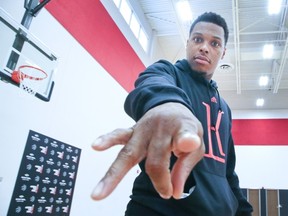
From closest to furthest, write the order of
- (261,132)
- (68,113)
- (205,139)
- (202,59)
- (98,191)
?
1. (98,191)
2. (205,139)
3. (202,59)
4. (68,113)
5. (261,132)

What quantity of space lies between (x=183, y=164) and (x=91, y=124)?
3392 mm

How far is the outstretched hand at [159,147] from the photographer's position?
0.39 metres

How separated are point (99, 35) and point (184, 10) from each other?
2.25 m

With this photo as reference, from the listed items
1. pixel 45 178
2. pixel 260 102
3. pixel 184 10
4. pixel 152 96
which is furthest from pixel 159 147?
pixel 260 102

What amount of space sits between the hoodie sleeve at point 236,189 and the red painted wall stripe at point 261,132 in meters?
8.30

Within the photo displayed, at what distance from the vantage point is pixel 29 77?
7.55 feet

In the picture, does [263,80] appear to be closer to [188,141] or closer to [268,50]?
[268,50]

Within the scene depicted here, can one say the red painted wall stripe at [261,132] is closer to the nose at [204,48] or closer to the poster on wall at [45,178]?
the poster on wall at [45,178]

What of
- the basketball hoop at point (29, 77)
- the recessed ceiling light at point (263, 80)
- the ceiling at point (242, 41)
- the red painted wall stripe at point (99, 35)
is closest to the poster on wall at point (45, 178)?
the basketball hoop at point (29, 77)

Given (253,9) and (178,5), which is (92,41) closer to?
(178,5)

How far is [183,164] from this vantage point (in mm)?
434

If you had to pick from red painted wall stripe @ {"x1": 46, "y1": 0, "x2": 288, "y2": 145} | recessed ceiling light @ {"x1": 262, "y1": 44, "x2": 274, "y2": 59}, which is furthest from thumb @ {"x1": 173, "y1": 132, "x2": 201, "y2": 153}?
recessed ceiling light @ {"x1": 262, "y1": 44, "x2": 274, "y2": 59}

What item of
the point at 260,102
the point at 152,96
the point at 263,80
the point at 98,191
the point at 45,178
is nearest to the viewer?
the point at 98,191

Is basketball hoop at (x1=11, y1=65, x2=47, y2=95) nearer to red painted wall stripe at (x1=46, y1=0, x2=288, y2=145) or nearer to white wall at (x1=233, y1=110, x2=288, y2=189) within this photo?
red painted wall stripe at (x1=46, y1=0, x2=288, y2=145)
